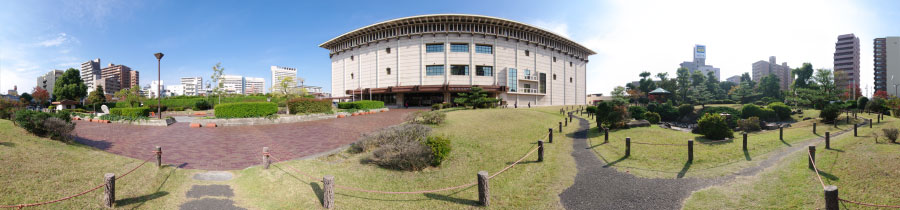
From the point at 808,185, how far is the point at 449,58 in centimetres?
3355

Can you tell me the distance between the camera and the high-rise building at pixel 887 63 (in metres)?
59.4

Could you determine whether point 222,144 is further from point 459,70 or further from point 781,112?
point 781,112

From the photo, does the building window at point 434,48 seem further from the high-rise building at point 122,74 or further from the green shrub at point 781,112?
the high-rise building at point 122,74

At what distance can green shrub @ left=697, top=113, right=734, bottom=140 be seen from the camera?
39.8 feet

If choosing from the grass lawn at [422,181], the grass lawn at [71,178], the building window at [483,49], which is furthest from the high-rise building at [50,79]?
the grass lawn at [422,181]

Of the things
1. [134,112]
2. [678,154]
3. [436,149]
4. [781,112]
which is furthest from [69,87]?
[781,112]

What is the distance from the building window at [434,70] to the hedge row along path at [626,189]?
30.8m

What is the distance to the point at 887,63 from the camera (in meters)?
61.6

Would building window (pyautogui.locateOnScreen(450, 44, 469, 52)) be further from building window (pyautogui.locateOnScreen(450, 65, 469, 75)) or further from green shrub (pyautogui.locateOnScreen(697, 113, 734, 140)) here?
green shrub (pyautogui.locateOnScreen(697, 113, 734, 140))

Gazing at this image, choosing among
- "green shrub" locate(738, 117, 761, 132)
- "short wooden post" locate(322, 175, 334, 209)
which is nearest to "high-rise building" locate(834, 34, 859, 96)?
"green shrub" locate(738, 117, 761, 132)

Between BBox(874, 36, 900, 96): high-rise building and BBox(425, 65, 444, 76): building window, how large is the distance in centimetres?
8841

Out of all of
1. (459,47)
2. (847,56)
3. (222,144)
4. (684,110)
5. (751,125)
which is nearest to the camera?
(222,144)

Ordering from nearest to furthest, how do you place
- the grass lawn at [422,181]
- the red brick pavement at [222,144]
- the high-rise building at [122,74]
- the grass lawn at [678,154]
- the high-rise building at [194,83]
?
the grass lawn at [422,181] → the grass lawn at [678,154] → the red brick pavement at [222,144] → the high-rise building at [122,74] → the high-rise building at [194,83]

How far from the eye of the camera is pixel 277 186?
20.9 ft
